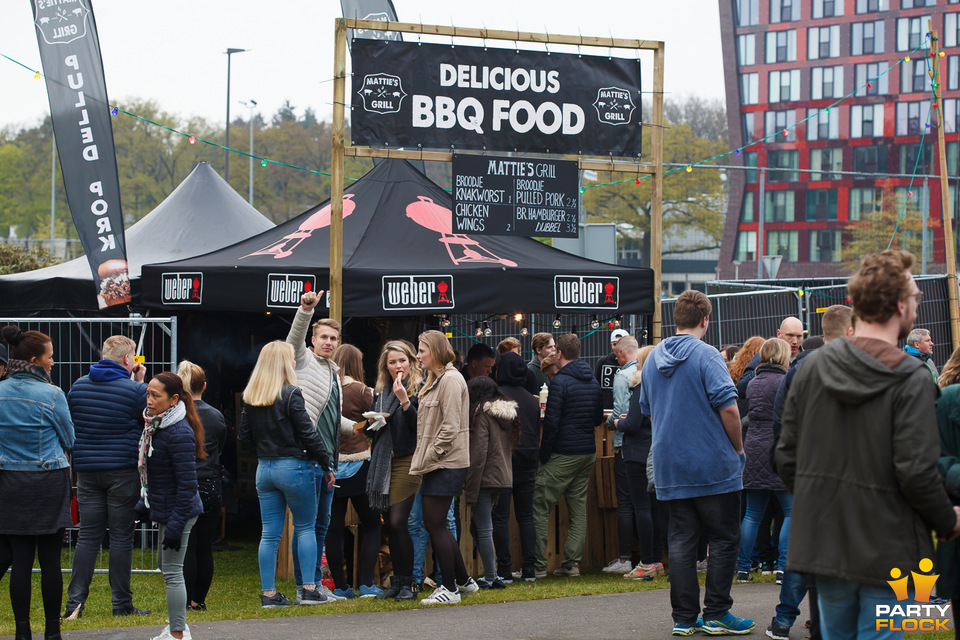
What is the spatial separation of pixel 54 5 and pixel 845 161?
63313mm

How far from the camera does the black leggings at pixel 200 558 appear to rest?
6633 mm

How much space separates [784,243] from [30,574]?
65396 mm

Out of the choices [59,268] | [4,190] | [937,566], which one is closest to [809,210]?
[4,190]

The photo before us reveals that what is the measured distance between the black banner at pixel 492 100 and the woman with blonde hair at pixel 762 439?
2789mm

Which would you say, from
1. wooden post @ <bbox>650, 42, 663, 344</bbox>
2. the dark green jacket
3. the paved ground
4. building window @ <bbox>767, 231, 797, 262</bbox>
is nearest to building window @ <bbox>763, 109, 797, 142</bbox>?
building window @ <bbox>767, 231, 797, 262</bbox>

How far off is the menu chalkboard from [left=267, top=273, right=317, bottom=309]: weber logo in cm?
132

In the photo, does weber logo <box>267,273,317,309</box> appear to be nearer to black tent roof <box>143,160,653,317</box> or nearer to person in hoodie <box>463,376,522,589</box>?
black tent roof <box>143,160,653,317</box>

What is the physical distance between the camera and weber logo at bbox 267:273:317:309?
28.0ft

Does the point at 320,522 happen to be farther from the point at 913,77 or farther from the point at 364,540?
the point at 913,77

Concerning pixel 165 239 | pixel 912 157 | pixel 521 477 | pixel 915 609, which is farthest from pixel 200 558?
pixel 912 157

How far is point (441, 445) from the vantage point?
661 centimetres

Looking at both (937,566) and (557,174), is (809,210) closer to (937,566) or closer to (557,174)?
(557,174)

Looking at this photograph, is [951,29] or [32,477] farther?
[951,29]

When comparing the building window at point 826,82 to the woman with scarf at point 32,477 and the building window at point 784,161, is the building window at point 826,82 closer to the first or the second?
the building window at point 784,161
